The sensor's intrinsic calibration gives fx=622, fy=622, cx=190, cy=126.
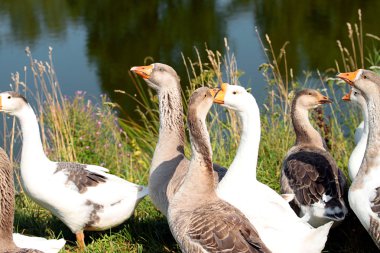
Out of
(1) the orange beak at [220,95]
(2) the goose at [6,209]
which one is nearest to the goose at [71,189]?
(2) the goose at [6,209]

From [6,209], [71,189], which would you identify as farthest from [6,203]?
[71,189]

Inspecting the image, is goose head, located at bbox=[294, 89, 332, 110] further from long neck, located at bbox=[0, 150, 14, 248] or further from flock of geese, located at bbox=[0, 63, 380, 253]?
long neck, located at bbox=[0, 150, 14, 248]

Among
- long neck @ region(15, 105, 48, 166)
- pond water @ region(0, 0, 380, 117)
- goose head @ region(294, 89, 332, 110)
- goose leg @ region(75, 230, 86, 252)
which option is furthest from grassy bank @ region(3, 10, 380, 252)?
pond water @ region(0, 0, 380, 117)

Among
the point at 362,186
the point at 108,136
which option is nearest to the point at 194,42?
the point at 108,136

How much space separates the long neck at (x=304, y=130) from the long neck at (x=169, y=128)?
114 cm

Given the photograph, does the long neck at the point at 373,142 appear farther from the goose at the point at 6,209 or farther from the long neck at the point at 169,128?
the goose at the point at 6,209

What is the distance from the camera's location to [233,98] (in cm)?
434

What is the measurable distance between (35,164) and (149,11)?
16.0 m

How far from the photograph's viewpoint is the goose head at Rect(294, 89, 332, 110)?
584 cm

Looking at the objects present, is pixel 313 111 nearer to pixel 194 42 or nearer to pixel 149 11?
pixel 194 42

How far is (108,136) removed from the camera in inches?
304

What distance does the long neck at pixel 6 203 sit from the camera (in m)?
4.18

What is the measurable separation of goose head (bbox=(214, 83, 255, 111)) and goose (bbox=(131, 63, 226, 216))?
0.81 metres

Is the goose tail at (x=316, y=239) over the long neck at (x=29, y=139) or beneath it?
beneath
